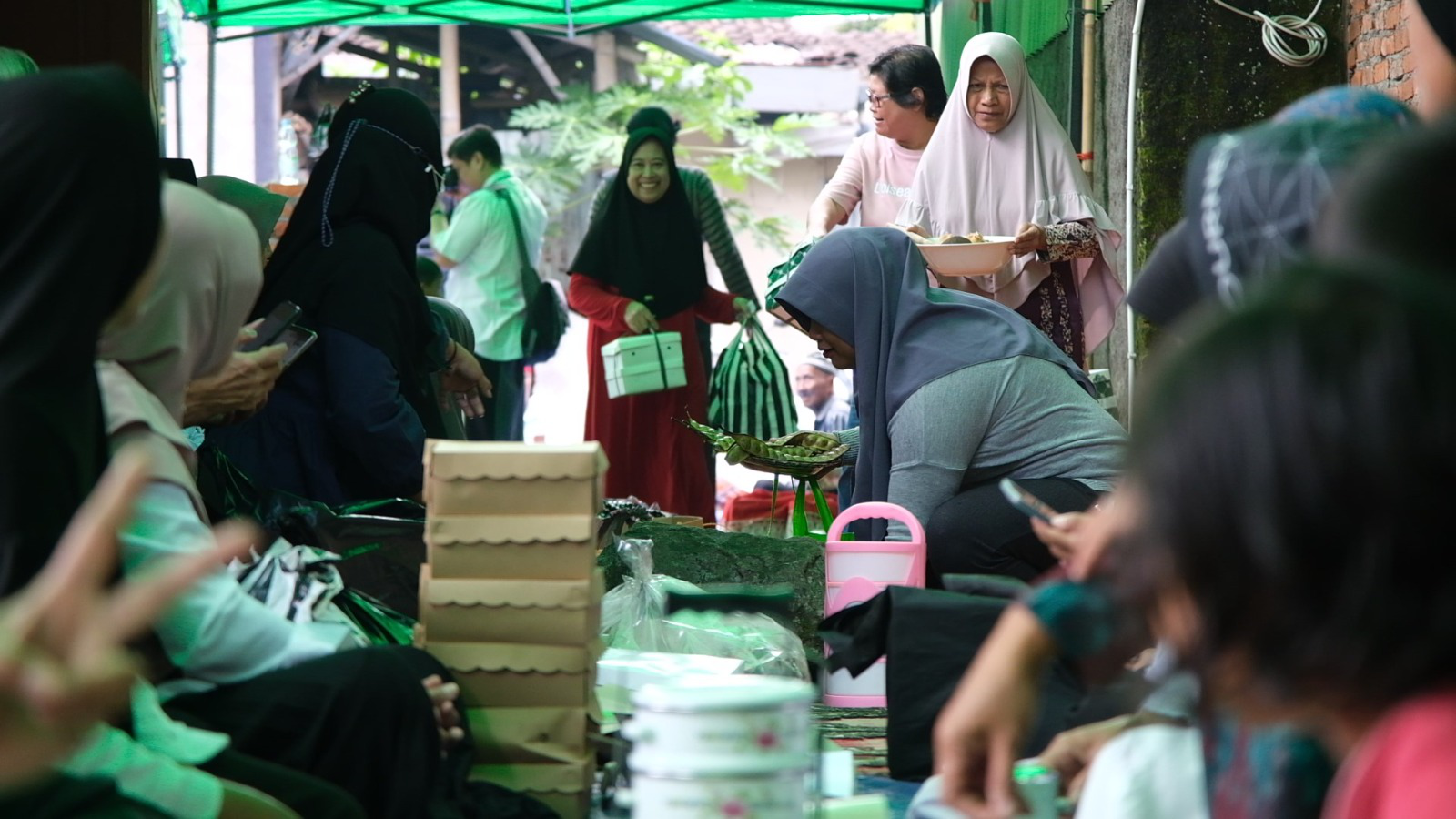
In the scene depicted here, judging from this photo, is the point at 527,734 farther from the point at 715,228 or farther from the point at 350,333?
the point at 715,228

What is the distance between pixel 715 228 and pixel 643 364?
2.94 ft

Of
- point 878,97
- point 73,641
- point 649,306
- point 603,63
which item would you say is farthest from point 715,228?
point 603,63

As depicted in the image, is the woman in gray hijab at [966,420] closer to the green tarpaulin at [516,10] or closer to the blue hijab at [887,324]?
the blue hijab at [887,324]

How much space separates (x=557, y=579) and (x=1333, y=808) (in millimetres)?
1565

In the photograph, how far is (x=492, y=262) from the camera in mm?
7793

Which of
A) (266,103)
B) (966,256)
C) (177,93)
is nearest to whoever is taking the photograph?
(966,256)

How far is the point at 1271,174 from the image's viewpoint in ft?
5.58

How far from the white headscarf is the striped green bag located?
3.53m

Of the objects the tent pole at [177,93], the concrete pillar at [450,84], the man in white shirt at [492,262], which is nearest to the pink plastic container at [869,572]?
the man in white shirt at [492,262]

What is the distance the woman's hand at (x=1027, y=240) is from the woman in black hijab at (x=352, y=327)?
1844 millimetres

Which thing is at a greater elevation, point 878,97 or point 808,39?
point 808,39

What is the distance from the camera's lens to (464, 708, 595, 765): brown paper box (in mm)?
2508

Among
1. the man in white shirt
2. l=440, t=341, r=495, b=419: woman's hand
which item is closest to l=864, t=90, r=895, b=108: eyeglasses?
l=440, t=341, r=495, b=419: woman's hand

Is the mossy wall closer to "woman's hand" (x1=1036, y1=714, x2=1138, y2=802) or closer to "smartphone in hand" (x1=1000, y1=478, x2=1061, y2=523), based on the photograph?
"smartphone in hand" (x1=1000, y1=478, x2=1061, y2=523)
